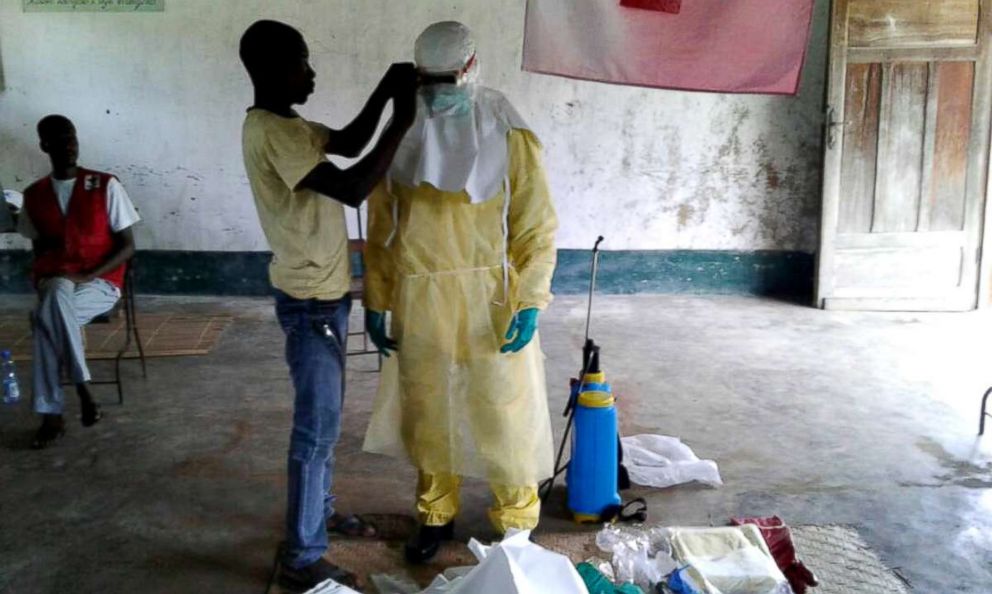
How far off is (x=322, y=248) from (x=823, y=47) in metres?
4.90

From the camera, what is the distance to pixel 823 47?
6.11 meters

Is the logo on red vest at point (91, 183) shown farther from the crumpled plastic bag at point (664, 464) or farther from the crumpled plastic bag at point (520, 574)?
the crumpled plastic bag at point (520, 574)

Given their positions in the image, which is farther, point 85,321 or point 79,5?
point 79,5

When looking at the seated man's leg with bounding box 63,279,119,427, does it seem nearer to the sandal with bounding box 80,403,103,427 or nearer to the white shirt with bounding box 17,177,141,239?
the sandal with bounding box 80,403,103,427

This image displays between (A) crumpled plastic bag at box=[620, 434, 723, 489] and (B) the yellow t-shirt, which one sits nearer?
(B) the yellow t-shirt

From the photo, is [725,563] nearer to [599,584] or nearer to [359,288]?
[599,584]

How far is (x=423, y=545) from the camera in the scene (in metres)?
2.69

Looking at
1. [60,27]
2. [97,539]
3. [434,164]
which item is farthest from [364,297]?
[60,27]

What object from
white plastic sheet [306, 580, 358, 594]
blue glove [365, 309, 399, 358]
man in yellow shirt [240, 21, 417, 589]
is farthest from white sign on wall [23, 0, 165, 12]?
white plastic sheet [306, 580, 358, 594]

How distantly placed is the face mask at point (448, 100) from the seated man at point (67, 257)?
1.96 meters

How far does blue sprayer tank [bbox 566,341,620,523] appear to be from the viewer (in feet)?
9.34

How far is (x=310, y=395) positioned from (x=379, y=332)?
12.7 inches

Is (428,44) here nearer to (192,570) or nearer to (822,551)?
(192,570)

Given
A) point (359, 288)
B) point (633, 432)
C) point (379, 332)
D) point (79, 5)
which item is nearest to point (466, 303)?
point (379, 332)
